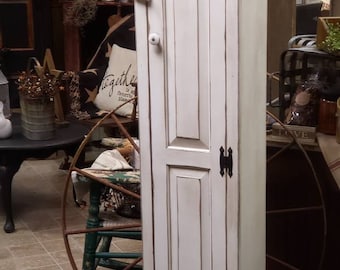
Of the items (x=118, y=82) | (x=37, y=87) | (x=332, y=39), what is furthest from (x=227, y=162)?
(x=118, y=82)

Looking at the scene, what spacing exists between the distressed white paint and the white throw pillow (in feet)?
8.74

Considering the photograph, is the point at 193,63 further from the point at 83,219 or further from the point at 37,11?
the point at 37,11

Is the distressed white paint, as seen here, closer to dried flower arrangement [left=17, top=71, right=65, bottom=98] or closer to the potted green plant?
the potted green plant

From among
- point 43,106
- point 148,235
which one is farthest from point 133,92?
point 148,235

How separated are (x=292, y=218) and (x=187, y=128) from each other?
3.23 ft

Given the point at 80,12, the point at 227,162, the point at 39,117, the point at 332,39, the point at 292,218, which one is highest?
the point at 80,12

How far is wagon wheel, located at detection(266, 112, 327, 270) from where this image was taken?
2453 mm

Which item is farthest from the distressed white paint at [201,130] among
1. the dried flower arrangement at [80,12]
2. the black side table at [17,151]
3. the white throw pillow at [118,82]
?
the dried flower arrangement at [80,12]

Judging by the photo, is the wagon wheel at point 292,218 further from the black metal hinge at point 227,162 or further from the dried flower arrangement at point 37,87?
the dried flower arrangement at point 37,87

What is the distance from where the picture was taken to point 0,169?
11.8 ft

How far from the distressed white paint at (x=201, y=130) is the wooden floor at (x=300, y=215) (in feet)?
2.22

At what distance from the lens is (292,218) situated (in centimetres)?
253

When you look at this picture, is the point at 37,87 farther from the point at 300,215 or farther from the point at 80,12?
the point at 300,215

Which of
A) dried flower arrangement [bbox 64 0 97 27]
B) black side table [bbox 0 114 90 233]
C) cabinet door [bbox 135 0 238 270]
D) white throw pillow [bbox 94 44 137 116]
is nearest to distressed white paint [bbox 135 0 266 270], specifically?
cabinet door [bbox 135 0 238 270]
